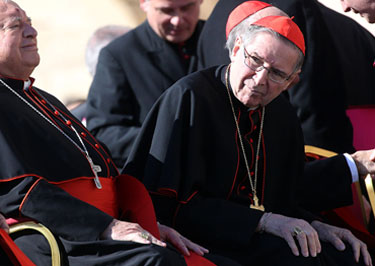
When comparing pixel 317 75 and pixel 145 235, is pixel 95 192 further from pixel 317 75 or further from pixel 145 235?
pixel 317 75

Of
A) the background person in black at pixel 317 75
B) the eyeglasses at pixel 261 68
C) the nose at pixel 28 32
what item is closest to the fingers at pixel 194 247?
the eyeglasses at pixel 261 68

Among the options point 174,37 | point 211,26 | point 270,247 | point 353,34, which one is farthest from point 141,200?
point 353,34

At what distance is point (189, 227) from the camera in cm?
355

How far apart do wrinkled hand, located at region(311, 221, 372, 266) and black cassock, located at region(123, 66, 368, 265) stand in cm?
5

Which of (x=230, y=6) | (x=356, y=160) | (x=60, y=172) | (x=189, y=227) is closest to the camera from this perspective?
(x=60, y=172)

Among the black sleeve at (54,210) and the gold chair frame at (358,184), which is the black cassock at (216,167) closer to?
the gold chair frame at (358,184)

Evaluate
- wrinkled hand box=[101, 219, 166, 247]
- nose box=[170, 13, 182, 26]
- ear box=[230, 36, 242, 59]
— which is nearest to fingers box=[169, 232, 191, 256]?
wrinkled hand box=[101, 219, 166, 247]

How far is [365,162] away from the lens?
3988 mm

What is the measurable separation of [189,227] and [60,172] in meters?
0.66

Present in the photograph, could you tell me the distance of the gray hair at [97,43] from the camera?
255 inches

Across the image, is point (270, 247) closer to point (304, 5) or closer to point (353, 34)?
point (304, 5)

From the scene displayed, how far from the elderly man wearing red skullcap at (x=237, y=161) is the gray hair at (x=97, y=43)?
283 centimetres

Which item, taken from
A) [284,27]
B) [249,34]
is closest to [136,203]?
[249,34]

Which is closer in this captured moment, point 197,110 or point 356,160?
point 197,110
